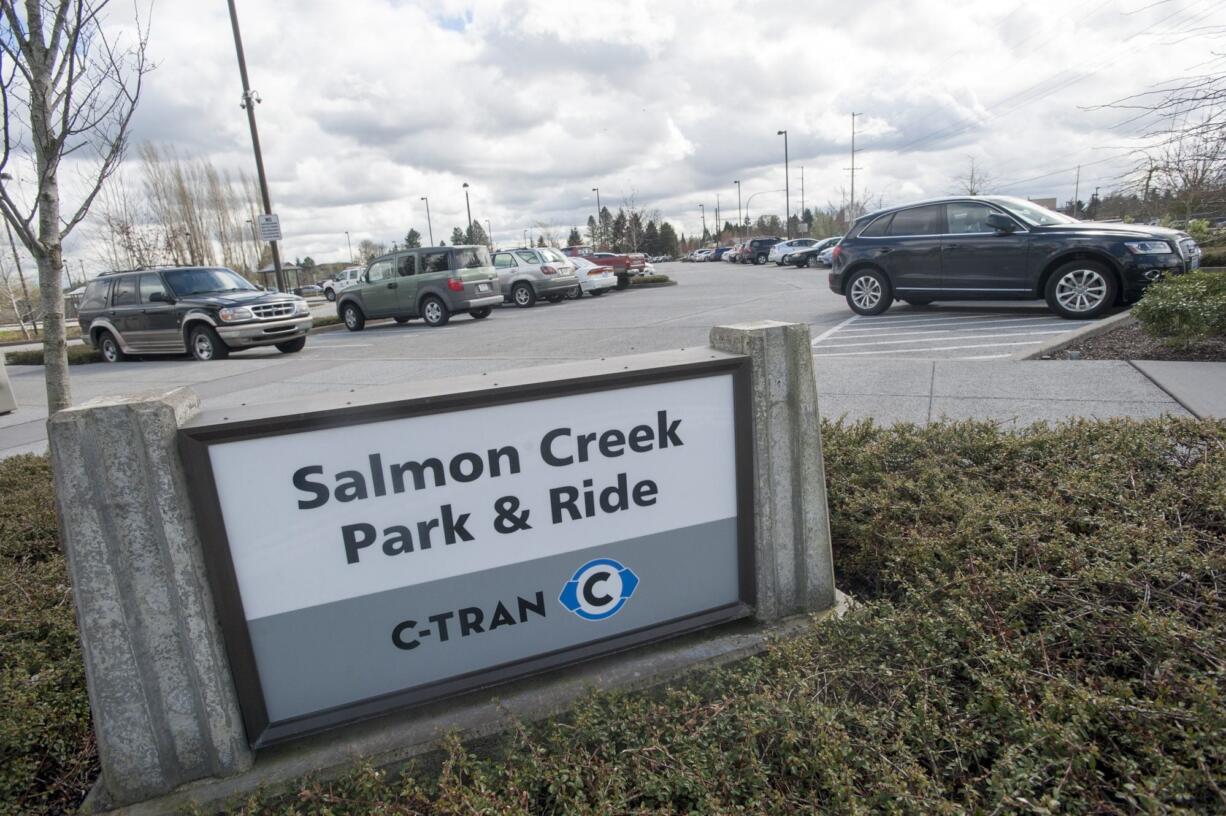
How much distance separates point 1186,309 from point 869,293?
5558mm

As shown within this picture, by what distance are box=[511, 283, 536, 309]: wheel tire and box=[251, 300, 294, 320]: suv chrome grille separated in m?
9.24

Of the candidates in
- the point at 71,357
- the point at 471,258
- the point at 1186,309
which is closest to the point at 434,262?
the point at 471,258

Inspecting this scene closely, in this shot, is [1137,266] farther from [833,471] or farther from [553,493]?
[553,493]

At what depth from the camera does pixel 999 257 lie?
10125mm

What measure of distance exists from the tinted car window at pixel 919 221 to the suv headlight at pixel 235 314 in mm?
11062

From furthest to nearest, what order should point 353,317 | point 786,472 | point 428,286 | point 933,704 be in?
point 353,317 → point 428,286 → point 786,472 → point 933,704

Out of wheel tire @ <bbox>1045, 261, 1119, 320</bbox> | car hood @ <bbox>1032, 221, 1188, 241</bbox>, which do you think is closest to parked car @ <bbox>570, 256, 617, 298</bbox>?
car hood @ <bbox>1032, 221, 1188, 241</bbox>

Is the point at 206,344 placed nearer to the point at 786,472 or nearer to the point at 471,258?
the point at 471,258

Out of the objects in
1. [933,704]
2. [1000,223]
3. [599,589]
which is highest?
[1000,223]

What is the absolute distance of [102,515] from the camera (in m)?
1.99

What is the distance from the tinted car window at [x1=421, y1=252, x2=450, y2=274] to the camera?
16828mm

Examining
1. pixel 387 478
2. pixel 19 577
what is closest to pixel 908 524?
pixel 387 478

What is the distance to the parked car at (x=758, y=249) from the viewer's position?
46.7 metres

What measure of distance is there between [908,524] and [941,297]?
8.78 m
